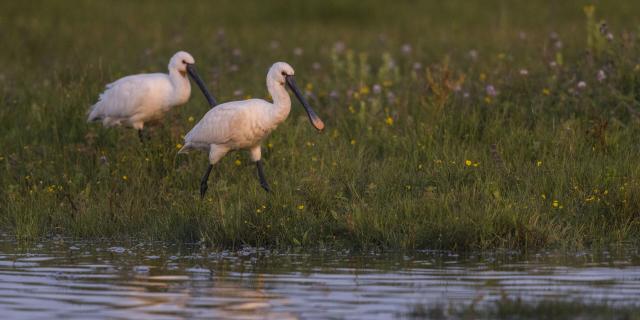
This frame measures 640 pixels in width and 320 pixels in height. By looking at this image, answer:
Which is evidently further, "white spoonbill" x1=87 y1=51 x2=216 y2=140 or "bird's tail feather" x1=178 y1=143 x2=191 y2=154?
"white spoonbill" x1=87 y1=51 x2=216 y2=140

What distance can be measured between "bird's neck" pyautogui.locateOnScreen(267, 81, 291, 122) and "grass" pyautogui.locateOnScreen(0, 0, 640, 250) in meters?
0.46

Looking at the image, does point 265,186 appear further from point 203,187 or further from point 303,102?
point 303,102

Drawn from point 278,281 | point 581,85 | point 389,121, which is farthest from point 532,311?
point 581,85

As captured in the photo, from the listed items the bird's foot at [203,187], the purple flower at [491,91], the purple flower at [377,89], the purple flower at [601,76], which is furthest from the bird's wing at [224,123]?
the purple flower at [601,76]

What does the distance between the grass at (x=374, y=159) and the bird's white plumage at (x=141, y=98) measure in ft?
0.53

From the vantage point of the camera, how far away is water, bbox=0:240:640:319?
596cm

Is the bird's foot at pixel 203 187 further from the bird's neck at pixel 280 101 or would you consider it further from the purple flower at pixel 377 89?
the purple flower at pixel 377 89

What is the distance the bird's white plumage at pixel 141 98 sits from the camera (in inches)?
425

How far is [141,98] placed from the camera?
10852mm

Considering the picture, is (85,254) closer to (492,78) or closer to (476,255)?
(476,255)

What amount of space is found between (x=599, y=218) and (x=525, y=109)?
8.60ft

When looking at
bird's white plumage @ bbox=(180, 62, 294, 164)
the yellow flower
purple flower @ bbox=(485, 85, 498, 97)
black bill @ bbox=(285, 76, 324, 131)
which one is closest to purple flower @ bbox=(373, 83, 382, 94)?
the yellow flower

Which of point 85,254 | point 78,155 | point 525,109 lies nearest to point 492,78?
point 525,109

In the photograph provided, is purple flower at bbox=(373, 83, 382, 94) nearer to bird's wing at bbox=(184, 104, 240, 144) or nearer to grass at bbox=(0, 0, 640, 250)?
grass at bbox=(0, 0, 640, 250)
